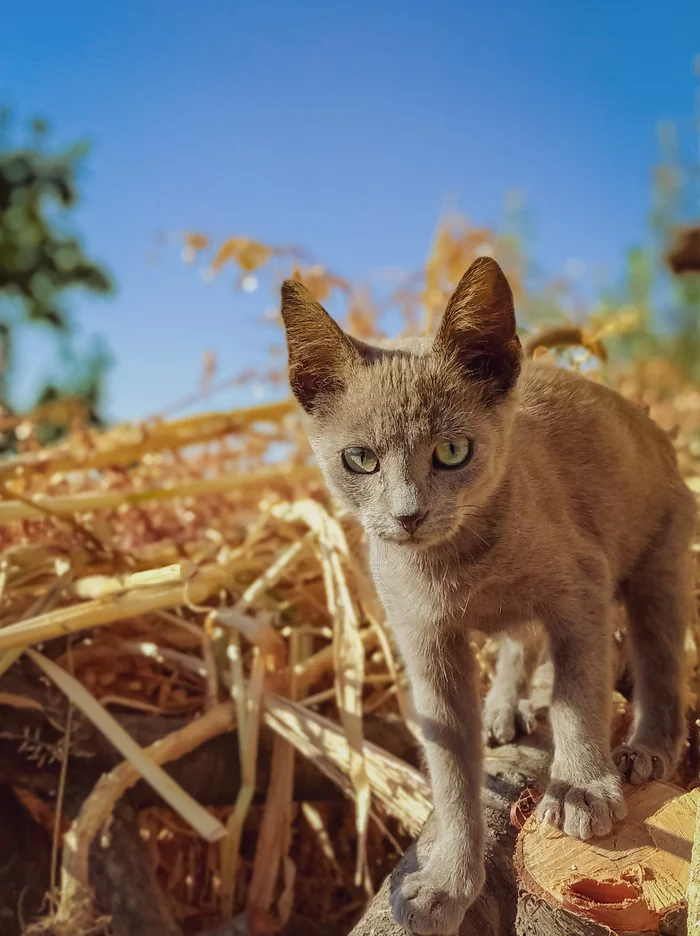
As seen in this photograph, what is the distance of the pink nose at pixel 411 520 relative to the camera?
874 millimetres

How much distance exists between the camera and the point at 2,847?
132 centimetres

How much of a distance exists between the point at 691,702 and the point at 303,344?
2.53 ft

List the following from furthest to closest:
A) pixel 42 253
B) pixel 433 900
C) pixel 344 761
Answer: pixel 42 253 < pixel 344 761 < pixel 433 900

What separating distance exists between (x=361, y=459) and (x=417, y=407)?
0.29ft

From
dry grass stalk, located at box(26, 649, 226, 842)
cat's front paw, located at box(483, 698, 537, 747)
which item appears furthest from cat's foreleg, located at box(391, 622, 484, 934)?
dry grass stalk, located at box(26, 649, 226, 842)

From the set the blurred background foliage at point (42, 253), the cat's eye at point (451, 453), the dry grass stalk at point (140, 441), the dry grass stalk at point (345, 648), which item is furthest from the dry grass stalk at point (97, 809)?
the blurred background foliage at point (42, 253)

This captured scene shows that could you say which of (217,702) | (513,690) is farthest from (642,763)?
(217,702)

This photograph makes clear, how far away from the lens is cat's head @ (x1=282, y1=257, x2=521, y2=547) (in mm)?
909

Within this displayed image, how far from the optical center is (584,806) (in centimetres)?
88

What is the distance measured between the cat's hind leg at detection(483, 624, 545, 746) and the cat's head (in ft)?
0.84

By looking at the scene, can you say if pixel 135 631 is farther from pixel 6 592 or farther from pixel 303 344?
pixel 303 344

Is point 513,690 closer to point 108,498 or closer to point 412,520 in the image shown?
point 412,520

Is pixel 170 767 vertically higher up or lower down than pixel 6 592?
lower down

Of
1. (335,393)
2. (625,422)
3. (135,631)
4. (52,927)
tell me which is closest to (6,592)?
(135,631)
